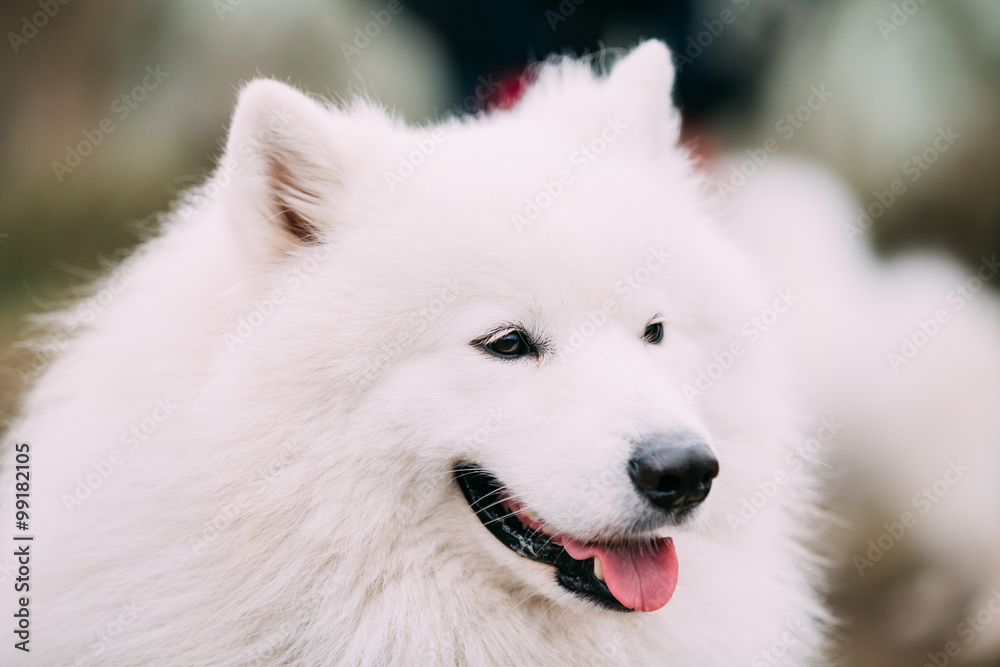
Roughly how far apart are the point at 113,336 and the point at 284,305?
2.42 ft

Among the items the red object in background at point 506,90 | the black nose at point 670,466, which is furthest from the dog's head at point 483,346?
the red object in background at point 506,90

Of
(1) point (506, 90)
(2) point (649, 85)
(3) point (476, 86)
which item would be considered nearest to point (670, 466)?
(2) point (649, 85)

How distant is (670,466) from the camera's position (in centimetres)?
183

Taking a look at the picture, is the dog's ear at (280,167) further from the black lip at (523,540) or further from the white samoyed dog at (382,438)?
the black lip at (523,540)

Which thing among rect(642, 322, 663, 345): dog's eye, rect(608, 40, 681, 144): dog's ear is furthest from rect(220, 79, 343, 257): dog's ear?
rect(608, 40, 681, 144): dog's ear

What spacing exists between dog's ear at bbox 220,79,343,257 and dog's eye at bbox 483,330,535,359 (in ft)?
2.20

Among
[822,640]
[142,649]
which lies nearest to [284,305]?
[142,649]

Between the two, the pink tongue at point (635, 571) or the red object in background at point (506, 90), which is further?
the red object in background at point (506, 90)

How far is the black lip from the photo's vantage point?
2043 mm

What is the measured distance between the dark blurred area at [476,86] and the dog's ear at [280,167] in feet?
9.57

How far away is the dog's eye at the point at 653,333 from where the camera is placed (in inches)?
93.7

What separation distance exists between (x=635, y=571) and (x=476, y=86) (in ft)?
18.9

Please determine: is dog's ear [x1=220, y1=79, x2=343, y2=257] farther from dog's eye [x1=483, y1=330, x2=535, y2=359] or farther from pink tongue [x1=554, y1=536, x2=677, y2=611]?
pink tongue [x1=554, y1=536, x2=677, y2=611]

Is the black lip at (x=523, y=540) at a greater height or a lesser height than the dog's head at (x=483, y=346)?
lesser
